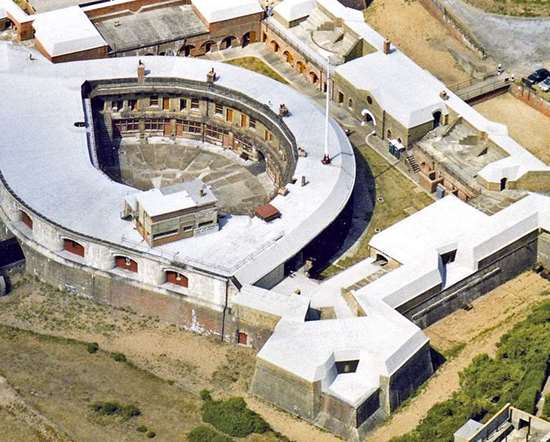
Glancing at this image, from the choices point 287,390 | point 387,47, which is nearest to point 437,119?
point 387,47

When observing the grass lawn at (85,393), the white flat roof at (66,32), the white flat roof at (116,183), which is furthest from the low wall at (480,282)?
the white flat roof at (66,32)

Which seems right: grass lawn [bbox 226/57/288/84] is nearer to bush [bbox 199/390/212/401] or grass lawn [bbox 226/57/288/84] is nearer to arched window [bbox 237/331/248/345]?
arched window [bbox 237/331/248/345]

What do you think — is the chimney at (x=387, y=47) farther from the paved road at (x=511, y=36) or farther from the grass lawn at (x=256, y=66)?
the paved road at (x=511, y=36)


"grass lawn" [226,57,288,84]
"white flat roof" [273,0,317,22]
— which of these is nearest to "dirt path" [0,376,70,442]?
"grass lawn" [226,57,288,84]

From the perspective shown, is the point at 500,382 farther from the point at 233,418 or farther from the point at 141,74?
the point at 141,74

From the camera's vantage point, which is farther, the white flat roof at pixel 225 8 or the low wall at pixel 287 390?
the white flat roof at pixel 225 8

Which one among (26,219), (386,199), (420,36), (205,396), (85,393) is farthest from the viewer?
(420,36)
